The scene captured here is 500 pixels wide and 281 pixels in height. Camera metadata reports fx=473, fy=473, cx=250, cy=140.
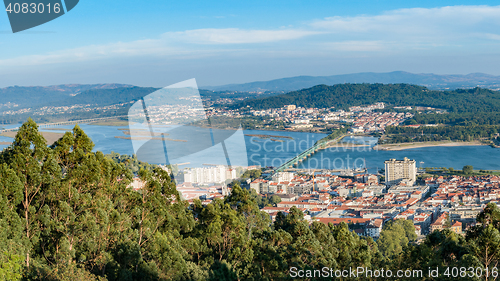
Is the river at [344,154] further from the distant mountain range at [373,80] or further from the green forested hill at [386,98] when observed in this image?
the distant mountain range at [373,80]

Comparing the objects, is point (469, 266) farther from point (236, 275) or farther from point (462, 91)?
point (462, 91)

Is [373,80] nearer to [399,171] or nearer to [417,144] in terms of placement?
[417,144]

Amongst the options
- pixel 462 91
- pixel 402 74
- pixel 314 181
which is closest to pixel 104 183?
pixel 314 181

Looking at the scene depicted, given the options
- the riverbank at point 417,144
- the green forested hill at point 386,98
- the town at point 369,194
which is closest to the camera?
the town at point 369,194

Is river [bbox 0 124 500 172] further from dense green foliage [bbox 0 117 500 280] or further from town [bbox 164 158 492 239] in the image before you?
dense green foliage [bbox 0 117 500 280]

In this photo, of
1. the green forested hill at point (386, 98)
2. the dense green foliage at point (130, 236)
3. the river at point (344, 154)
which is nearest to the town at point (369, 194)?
the river at point (344, 154)

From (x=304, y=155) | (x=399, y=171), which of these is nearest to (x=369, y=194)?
(x=399, y=171)
